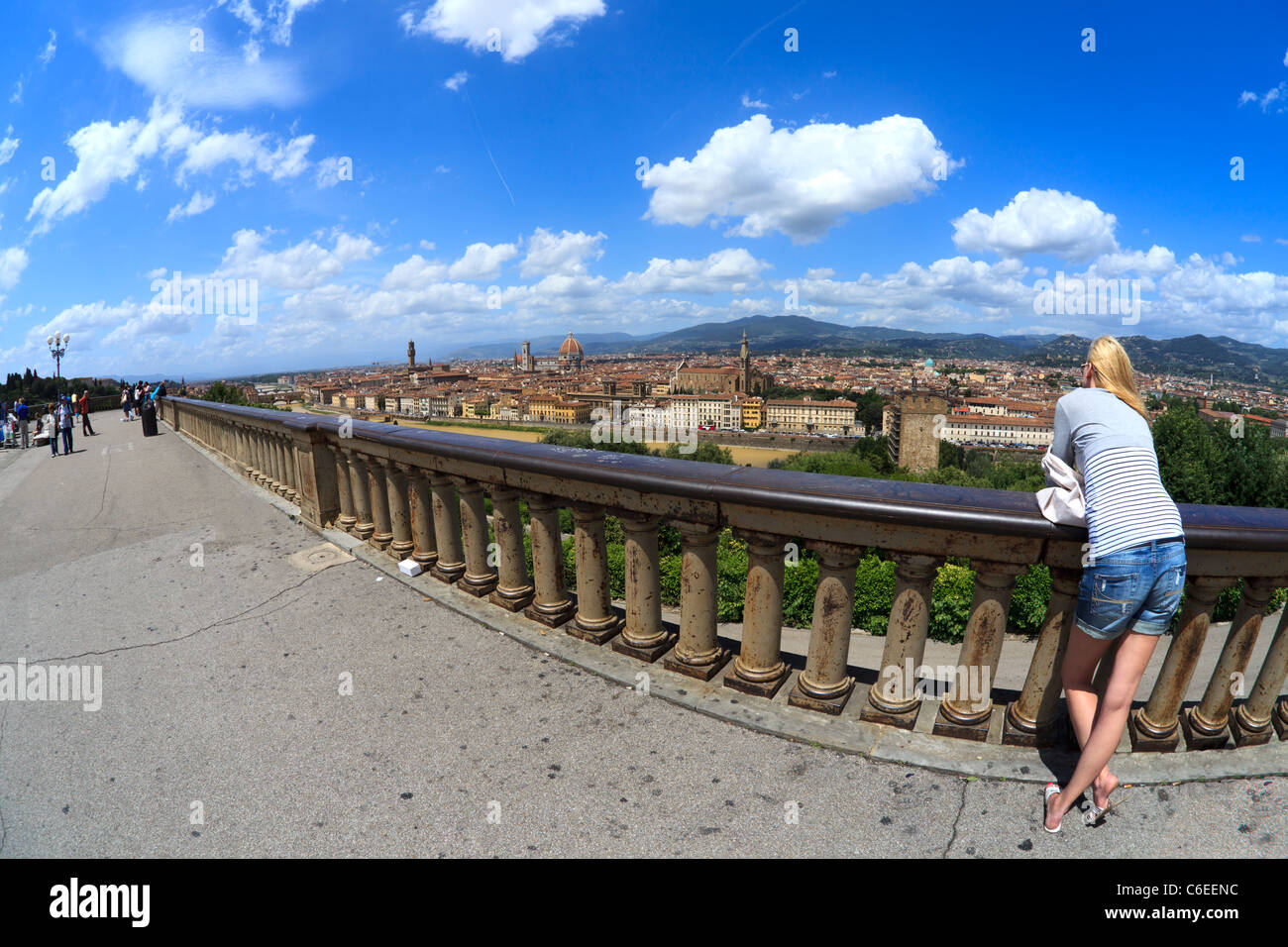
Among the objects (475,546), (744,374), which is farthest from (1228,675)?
(744,374)

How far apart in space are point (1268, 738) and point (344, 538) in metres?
5.71

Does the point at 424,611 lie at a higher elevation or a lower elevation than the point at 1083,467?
lower

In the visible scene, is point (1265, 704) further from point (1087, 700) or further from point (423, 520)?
point (423, 520)

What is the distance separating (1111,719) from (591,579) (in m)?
2.28

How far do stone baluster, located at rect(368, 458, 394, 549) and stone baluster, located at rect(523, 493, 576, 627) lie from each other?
1.83 metres

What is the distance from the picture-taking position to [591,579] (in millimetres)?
3484

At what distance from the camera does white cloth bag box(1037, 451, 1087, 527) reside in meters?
2.23

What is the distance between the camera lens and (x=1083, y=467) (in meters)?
2.28

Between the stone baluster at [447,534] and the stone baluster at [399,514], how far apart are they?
489 millimetres

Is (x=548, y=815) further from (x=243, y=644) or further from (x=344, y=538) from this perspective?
(x=344, y=538)

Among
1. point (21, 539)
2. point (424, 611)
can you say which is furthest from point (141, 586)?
point (21, 539)

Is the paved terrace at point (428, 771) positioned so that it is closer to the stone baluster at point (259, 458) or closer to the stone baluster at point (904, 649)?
the stone baluster at point (904, 649)

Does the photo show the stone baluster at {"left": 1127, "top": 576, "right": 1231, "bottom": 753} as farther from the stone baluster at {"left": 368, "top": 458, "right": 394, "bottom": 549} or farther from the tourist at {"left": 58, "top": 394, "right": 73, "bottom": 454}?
the tourist at {"left": 58, "top": 394, "right": 73, "bottom": 454}

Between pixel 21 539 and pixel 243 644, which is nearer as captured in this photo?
pixel 243 644
